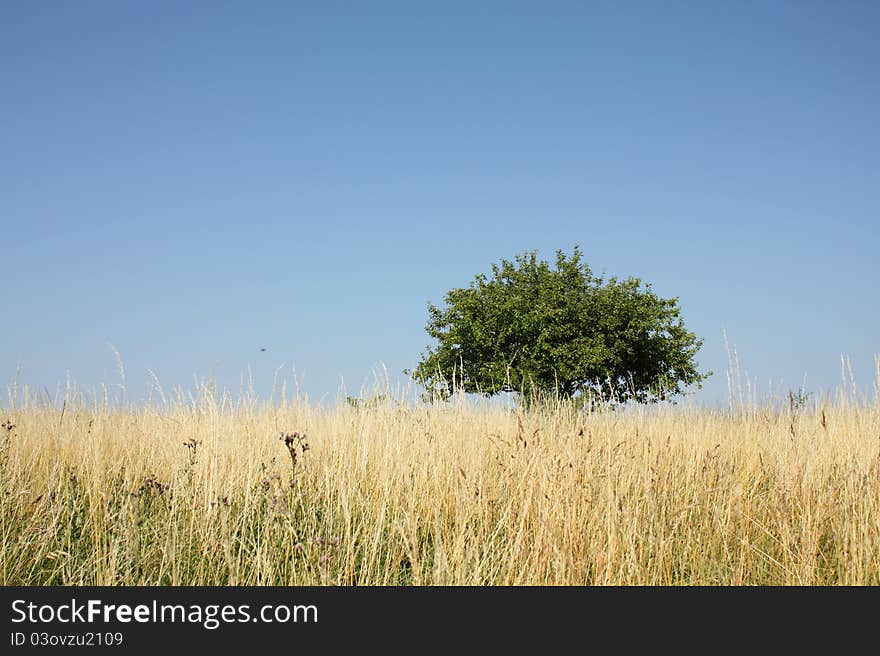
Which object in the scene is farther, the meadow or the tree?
the tree

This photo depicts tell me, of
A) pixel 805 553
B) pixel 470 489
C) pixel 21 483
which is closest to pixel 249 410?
pixel 21 483

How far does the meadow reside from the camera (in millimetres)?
3732

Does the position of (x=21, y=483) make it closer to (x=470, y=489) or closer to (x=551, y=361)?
(x=470, y=489)

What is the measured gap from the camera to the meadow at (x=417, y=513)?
373 cm

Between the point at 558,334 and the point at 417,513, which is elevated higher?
the point at 558,334

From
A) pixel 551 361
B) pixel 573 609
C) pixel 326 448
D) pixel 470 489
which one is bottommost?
pixel 573 609

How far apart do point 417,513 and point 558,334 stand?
66.5ft

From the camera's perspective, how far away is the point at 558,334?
2427cm

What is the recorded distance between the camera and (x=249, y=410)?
6531 mm

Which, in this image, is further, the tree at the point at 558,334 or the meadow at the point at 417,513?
the tree at the point at 558,334

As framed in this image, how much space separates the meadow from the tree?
57.3ft

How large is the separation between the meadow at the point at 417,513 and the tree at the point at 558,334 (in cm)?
1747

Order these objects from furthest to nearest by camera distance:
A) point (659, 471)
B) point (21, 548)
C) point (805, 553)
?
1. point (659, 471)
2. point (21, 548)
3. point (805, 553)

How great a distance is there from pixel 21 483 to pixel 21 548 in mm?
1411
